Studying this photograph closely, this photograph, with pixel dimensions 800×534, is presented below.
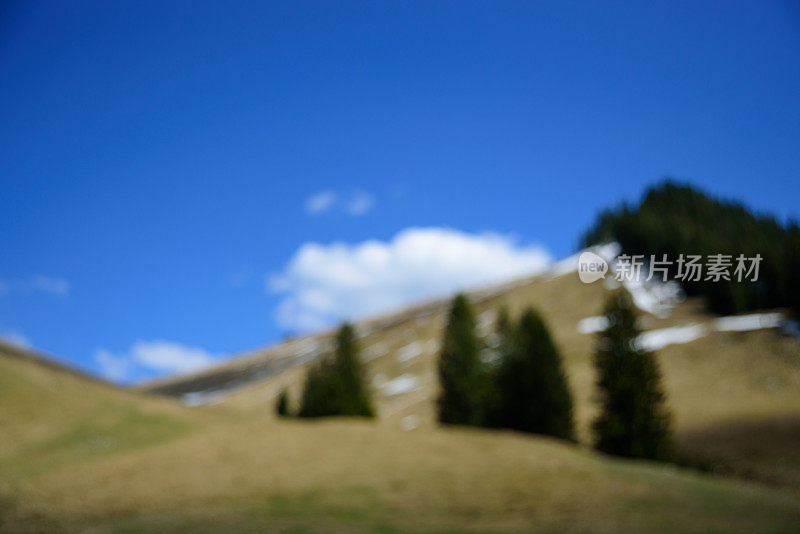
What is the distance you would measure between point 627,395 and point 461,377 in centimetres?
1195

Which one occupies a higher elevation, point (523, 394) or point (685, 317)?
point (685, 317)

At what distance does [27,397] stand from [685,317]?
6976 centimetres

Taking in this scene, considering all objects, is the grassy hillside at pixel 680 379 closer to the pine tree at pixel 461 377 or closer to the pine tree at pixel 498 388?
the pine tree at pixel 498 388

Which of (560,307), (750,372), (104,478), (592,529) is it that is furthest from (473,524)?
(560,307)

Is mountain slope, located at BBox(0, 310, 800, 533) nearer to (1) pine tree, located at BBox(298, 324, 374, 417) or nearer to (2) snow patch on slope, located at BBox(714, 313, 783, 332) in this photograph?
(1) pine tree, located at BBox(298, 324, 374, 417)

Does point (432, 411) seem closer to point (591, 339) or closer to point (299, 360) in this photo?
point (591, 339)

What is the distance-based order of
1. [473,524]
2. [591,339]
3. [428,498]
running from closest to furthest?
[473,524] → [428,498] → [591,339]

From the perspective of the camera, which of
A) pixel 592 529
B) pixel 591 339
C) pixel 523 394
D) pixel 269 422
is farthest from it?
pixel 591 339

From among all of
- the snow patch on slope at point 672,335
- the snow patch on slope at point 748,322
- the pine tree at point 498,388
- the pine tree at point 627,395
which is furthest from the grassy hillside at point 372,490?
the snow patch on slope at point 748,322

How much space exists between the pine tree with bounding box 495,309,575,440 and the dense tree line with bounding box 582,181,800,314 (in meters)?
40.7

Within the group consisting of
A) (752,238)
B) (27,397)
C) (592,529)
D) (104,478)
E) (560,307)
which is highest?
(752,238)

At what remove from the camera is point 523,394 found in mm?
33688

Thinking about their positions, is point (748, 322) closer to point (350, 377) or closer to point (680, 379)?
point (680, 379)

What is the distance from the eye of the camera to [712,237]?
313ft
